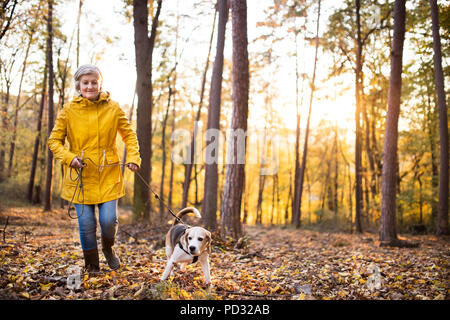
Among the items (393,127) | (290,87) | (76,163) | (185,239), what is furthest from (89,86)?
(290,87)

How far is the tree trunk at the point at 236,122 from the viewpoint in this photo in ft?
24.7

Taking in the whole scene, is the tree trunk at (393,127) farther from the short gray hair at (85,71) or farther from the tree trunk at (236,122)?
the short gray hair at (85,71)

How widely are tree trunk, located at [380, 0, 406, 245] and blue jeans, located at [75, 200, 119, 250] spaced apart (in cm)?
793

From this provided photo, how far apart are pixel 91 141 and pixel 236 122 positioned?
429 centimetres

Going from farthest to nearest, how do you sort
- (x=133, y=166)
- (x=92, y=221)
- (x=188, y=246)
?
(x=92, y=221) → (x=133, y=166) → (x=188, y=246)

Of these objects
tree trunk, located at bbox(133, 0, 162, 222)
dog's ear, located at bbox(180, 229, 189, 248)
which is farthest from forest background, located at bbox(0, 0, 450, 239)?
dog's ear, located at bbox(180, 229, 189, 248)

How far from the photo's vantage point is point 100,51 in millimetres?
18672

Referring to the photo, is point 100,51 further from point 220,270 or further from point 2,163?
point 220,270

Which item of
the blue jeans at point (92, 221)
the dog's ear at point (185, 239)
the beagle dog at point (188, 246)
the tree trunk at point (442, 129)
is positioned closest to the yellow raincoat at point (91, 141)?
the blue jeans at point (92, 221)

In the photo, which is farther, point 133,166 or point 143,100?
point 143,100

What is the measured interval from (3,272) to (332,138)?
2550cm

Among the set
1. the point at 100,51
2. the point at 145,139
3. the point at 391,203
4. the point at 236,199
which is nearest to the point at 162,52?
the point at 100,51

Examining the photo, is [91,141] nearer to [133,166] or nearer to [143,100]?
[133,166]

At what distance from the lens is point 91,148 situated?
3824 millimetres
